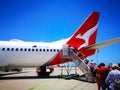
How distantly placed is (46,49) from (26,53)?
250 centimetres

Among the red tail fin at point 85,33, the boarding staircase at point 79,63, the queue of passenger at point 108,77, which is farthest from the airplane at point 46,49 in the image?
the queue of passenger at point 108,77

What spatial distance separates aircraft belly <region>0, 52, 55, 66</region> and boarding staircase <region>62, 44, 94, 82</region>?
183 cm

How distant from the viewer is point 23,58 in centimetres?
2122

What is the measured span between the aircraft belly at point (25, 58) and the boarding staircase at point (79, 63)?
183 centimetres

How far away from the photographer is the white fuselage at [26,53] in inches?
822

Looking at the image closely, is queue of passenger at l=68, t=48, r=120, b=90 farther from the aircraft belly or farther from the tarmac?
the aircraft belly

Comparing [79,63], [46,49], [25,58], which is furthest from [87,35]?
[25,58]

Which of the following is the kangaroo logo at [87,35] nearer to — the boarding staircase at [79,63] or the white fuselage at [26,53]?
the boarding staircase at [79,63]

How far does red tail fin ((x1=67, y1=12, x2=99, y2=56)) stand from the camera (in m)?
22.2

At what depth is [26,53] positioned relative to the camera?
21.3 meters

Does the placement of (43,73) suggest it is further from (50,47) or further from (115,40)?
(115,40)

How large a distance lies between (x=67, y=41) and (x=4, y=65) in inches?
328

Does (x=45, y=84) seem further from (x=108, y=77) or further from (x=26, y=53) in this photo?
(x=108, y=77)

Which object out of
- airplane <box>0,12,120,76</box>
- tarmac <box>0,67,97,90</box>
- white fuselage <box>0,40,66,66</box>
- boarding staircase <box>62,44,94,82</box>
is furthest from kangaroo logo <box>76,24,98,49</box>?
tarmac <box>0,67,97,90</box>
